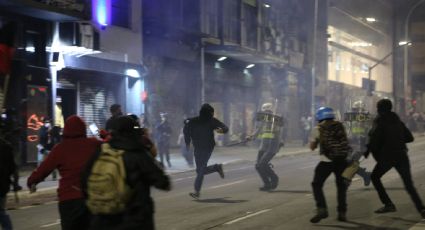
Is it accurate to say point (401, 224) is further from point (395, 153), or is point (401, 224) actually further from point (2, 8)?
point (2, 8)

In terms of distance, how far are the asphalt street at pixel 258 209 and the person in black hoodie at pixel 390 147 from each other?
0.44 m

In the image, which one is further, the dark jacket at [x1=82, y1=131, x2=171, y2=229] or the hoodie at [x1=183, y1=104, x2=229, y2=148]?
the hoodie at [x1=183, y1=104, x2=229, y2=148]

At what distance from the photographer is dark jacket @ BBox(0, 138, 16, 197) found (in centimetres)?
546

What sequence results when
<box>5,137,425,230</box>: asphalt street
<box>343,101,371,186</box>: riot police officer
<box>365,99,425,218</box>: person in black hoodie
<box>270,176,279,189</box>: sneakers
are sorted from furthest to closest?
1. <box>343,101,371,186</box>: riot police officer
2. <box>270,176,279,189</box>: sneakers
3. <box>365,99,425,218</box>: person in black hoodie
4. <box>5,137,425,230</box>: asphalt street

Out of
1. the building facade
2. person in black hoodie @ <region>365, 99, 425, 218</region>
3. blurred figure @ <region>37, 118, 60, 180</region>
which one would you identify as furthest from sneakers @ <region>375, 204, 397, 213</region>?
the building facade

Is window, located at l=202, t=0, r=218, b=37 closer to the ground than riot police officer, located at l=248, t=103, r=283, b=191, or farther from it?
farther from it

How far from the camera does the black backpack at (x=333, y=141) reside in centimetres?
720

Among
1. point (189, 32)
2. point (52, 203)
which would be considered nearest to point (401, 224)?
point (52, 203)

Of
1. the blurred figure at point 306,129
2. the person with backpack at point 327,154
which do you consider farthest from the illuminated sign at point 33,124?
the blurred figure at point 306,129

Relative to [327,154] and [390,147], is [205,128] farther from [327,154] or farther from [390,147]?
[390,147]

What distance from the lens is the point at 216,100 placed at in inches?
1088

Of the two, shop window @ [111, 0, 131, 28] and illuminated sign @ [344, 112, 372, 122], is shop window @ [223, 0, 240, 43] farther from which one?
illuminated sign @ [344, 112, 372, 122]

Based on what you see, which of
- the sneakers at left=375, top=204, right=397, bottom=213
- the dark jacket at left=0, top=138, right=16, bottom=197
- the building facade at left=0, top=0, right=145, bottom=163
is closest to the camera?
A: the dark jacket at left=0, top=138, right=16, bottom=197

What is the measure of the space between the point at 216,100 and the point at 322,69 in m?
12.3
